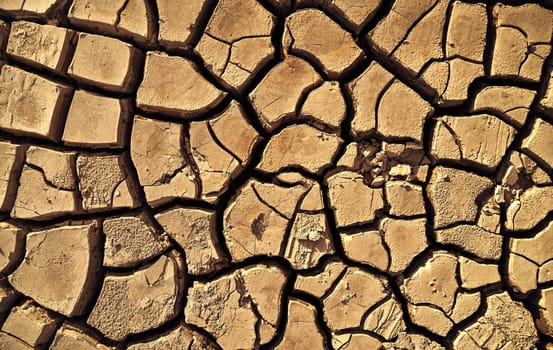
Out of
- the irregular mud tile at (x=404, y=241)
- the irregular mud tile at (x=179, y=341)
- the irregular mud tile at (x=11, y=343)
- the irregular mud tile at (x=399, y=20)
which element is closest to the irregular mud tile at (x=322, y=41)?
the irregular mud tile at (x=399, y=20)

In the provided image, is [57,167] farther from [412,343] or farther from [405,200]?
[412,343]

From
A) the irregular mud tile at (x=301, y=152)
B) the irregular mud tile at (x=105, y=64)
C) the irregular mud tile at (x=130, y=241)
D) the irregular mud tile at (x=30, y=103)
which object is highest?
the irregular mud tile at (x=105, y=64)

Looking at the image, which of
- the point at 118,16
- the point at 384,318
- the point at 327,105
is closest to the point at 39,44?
the point at 118,16

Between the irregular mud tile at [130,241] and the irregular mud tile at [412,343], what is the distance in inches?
43.4

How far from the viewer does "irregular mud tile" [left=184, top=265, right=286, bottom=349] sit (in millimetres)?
2424

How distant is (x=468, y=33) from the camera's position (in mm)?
2512

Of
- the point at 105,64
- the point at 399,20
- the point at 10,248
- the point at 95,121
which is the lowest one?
the point at 10,248

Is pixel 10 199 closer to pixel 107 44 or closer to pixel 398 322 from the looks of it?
pixel 107 44

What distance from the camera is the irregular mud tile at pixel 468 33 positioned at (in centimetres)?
251

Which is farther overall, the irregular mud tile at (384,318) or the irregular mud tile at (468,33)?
the irregular mud tile at (468,33)

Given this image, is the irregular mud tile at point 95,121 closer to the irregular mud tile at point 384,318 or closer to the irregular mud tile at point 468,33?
the irregular mud tile at point 384,318

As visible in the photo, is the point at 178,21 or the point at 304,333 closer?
the point at 304,333

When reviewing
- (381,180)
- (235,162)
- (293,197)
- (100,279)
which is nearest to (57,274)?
(100,279)

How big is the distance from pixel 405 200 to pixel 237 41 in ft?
3.49
